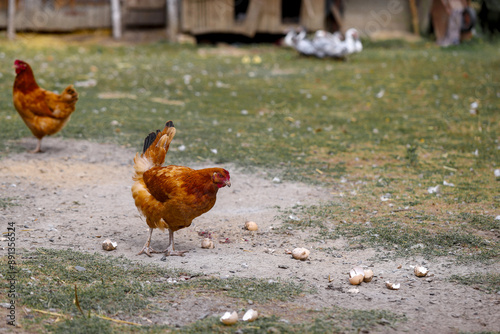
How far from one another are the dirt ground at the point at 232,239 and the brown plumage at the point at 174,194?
31 cm

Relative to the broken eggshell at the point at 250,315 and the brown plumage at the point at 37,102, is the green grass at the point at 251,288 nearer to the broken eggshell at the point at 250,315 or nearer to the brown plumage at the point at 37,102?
the broken eggshell at the point at 250,315

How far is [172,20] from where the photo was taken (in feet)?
57.6

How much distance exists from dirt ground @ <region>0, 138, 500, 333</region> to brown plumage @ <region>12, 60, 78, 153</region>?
410mm

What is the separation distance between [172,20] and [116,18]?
165cm

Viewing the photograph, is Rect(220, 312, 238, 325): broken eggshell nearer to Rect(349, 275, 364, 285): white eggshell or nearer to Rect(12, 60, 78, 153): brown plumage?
Rect(349, 275, 364, 285): white eggshell

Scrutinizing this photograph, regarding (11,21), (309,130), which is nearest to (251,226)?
(309,130)

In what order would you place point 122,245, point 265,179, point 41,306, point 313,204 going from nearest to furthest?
1. point 41,306
2. point 122,245
3. point 313,204
4. point 265,179

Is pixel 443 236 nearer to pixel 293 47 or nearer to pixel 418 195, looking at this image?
pixel 418 195

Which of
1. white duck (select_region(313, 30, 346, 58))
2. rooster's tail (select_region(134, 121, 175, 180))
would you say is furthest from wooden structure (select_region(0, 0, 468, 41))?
rooster's tail (select_region(134, 121, 175, 180))

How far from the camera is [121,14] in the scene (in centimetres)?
1811

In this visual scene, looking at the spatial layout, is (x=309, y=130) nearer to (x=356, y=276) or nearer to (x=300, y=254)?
(x=300, y=254)

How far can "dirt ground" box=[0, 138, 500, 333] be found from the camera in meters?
4.00

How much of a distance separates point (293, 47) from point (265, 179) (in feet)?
36.7

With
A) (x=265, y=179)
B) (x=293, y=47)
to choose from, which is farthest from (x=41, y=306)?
(x=293, y=47)
